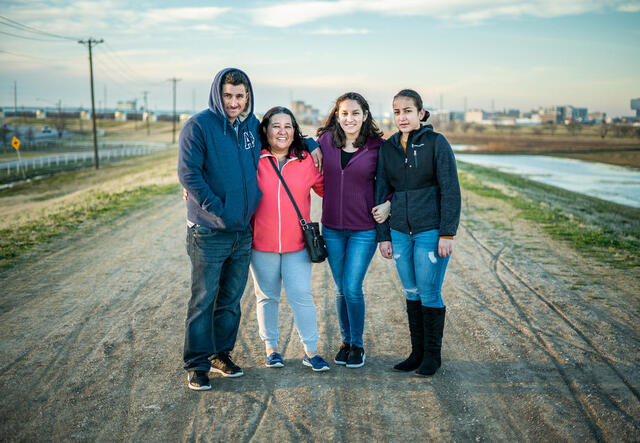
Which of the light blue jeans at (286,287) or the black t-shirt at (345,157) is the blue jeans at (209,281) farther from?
the black t-shirt at (345,157)

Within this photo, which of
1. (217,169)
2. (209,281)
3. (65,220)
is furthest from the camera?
(65,220)

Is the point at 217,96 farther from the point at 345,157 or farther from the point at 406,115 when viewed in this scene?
the point at 406,115

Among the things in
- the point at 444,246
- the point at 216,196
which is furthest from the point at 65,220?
the point at 444,246

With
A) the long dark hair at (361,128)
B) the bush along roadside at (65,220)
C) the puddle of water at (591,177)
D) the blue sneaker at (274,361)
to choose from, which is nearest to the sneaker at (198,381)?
the blue sneaker at (274,361)

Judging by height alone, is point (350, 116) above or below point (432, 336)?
above

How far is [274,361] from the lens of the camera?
13.2 feet

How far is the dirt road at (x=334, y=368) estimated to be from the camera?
3160mm

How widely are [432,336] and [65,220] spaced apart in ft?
30.5

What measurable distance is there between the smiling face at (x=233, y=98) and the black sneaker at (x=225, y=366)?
1.89 m

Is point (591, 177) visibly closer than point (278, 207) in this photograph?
No

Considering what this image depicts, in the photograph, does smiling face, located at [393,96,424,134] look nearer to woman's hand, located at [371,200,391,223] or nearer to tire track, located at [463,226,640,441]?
woman's hand, located at [371,200,391,223]

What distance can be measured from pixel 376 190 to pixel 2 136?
5741cm

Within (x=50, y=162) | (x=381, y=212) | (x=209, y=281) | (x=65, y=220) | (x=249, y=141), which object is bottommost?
(x=65, y=220)

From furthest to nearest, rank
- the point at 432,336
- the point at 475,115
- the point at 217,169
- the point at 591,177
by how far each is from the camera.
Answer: the point at 475,115 → the point at 591,177 → the point at 432,336 → the point at 217,169
